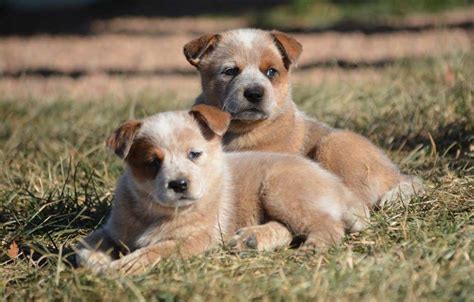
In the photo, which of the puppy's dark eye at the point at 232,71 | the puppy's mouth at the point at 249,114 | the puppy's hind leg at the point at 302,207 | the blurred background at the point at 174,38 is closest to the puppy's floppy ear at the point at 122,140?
the puppy's hind leg at the point at 302,207

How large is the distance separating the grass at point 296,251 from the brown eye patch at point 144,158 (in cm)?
52

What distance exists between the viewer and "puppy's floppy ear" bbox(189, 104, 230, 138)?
5.08 metres

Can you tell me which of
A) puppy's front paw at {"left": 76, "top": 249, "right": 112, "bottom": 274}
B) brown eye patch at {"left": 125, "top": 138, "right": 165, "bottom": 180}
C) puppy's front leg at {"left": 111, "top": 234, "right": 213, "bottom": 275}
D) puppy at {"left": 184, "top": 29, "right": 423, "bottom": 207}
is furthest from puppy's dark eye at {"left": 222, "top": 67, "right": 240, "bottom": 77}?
puppy's front paw at {"left": 76, "top": 249, "right": 112, "bottom": 274}

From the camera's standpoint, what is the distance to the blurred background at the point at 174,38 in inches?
425

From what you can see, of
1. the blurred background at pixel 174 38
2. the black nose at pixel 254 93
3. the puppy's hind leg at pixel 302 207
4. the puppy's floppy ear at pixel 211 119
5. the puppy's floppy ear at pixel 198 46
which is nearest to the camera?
the puppy's floppy ear at pixel 211 119

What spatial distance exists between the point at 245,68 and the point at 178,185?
66.1 inches

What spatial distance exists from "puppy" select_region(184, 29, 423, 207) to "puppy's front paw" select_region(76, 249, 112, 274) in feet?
5.13

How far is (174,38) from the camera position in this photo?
1404cm

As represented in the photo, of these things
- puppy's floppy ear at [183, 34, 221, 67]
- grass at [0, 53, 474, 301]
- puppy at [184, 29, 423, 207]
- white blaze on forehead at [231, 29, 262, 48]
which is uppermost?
white blaze on forehead at [231, 29, 262, 48]

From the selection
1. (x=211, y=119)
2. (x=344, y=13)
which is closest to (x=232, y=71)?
(x=211, y=119)

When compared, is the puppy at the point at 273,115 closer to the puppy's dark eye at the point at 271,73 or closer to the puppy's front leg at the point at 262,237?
the puppy's dark eye at the point at 271,73

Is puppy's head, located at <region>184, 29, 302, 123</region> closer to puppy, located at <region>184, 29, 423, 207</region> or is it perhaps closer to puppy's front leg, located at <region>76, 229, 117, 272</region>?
puppy, located at <region>184, 29, 423, 207</region>

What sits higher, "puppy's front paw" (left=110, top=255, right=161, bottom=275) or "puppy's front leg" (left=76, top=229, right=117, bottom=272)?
"puppy's front paw" (left=110, top=255, right=161, bottom=275)

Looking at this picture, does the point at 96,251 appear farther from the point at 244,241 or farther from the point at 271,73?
the point at 271,73
